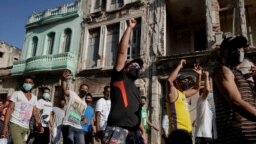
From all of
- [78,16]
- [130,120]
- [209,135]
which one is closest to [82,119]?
[209,135]

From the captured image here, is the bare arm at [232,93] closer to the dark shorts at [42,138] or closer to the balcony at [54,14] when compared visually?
the dark shorts at [42,138]

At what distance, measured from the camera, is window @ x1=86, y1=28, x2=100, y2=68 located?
16.8 metres

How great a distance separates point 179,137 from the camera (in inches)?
153

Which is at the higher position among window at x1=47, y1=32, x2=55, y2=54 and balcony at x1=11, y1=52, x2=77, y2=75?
window at x1=47, y1=32, x2=55, y2=54

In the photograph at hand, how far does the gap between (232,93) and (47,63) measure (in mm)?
15975

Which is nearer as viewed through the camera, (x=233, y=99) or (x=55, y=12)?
(x=233, y=99)

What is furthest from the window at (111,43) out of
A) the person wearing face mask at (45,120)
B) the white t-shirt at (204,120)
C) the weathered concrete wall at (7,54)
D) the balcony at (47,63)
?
the weathered concrete wall at (7,54)

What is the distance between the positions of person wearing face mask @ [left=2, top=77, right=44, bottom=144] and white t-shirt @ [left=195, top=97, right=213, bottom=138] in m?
3.43

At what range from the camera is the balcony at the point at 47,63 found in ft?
54.7

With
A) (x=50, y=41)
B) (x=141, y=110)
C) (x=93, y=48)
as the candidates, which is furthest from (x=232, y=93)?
(x=50, y=41)

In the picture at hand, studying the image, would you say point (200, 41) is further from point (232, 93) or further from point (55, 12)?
point (232, 93)

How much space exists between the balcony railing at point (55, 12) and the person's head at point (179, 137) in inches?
606

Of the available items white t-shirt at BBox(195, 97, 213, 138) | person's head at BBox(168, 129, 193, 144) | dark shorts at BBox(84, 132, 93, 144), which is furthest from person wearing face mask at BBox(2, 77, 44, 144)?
white t-shirt at BBox(195, 97, 213, 138)

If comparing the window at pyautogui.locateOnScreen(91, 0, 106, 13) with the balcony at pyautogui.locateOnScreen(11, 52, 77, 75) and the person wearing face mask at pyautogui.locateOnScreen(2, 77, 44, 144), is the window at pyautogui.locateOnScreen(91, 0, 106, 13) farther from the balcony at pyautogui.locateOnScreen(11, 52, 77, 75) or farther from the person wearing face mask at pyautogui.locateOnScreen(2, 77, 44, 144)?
the person wearing face mask at pyautogui.locateOnScreen(2, 77, 44, 144)
